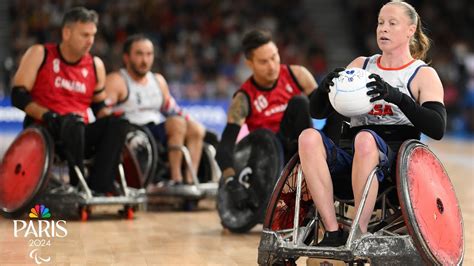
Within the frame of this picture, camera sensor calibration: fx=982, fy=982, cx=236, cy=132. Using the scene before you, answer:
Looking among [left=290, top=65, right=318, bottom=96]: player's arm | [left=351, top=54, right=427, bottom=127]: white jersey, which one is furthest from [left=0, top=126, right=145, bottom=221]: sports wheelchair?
[left=351, top=54, right=427, bottom=127]: white jersey

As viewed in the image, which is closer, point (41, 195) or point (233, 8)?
point (41, 195)

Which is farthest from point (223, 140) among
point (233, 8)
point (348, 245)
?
point (233, 8)

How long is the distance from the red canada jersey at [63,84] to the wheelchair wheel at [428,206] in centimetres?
372

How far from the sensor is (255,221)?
6.45 metres

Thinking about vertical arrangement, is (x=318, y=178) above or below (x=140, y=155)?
above

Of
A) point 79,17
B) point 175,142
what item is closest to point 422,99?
point 79,17

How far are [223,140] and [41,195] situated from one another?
1.33 metres

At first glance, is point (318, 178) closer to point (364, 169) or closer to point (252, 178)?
point (364, 169)

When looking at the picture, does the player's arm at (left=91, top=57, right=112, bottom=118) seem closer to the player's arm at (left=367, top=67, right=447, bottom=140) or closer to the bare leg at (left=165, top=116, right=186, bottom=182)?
the bare leg at (left=165, top=116, right=186, bottom=182)

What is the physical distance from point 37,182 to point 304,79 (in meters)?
1.99

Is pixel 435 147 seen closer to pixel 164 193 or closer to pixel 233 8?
pixel 233 8

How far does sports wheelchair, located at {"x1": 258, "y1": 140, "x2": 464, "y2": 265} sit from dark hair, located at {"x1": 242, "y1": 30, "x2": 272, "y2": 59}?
7.78 ft

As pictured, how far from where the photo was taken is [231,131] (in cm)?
673

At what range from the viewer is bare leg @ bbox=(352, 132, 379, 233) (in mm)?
4203
